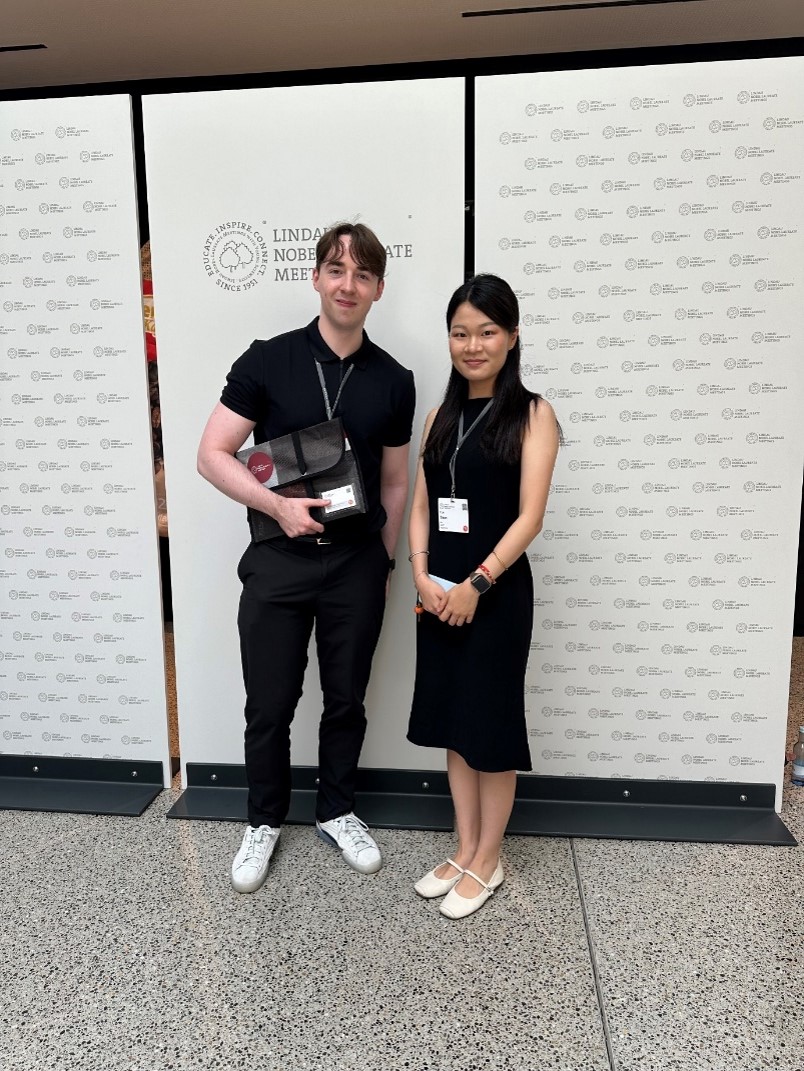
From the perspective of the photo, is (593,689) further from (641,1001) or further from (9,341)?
(9,341)

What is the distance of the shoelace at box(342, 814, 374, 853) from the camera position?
2430 mm

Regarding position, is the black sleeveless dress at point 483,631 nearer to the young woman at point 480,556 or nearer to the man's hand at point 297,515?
the young woman at point 480,556

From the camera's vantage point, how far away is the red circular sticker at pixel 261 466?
2.22m

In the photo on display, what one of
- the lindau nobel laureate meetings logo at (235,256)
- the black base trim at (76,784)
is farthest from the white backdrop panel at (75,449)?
the lindau nobel laureate meetings logo at (235,256)

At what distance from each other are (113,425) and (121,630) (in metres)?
0.71

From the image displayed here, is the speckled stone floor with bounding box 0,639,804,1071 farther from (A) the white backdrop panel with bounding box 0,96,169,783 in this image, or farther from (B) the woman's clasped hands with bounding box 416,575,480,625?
(B) the woman's clasped hands with bounding box 416,575,480,625

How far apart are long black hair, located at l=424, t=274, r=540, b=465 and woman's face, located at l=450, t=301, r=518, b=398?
14mm

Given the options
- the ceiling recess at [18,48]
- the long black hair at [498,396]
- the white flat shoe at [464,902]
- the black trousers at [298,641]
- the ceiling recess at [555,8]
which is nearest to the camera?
the long black hair at [498,396]

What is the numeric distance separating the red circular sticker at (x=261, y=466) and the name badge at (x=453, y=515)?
48 cm

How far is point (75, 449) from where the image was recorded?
2.77 m

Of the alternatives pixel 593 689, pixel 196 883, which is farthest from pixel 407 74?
pixel 196 883

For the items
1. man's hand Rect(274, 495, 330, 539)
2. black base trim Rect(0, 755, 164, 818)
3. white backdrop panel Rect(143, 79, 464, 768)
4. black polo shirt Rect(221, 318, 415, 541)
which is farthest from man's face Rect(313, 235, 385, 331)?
black base trim Rect(0, 755, 164, 818)

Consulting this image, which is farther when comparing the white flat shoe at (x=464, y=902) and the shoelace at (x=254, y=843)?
the shoelace at (x=254, y=843)

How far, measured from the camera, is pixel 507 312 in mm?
1971
